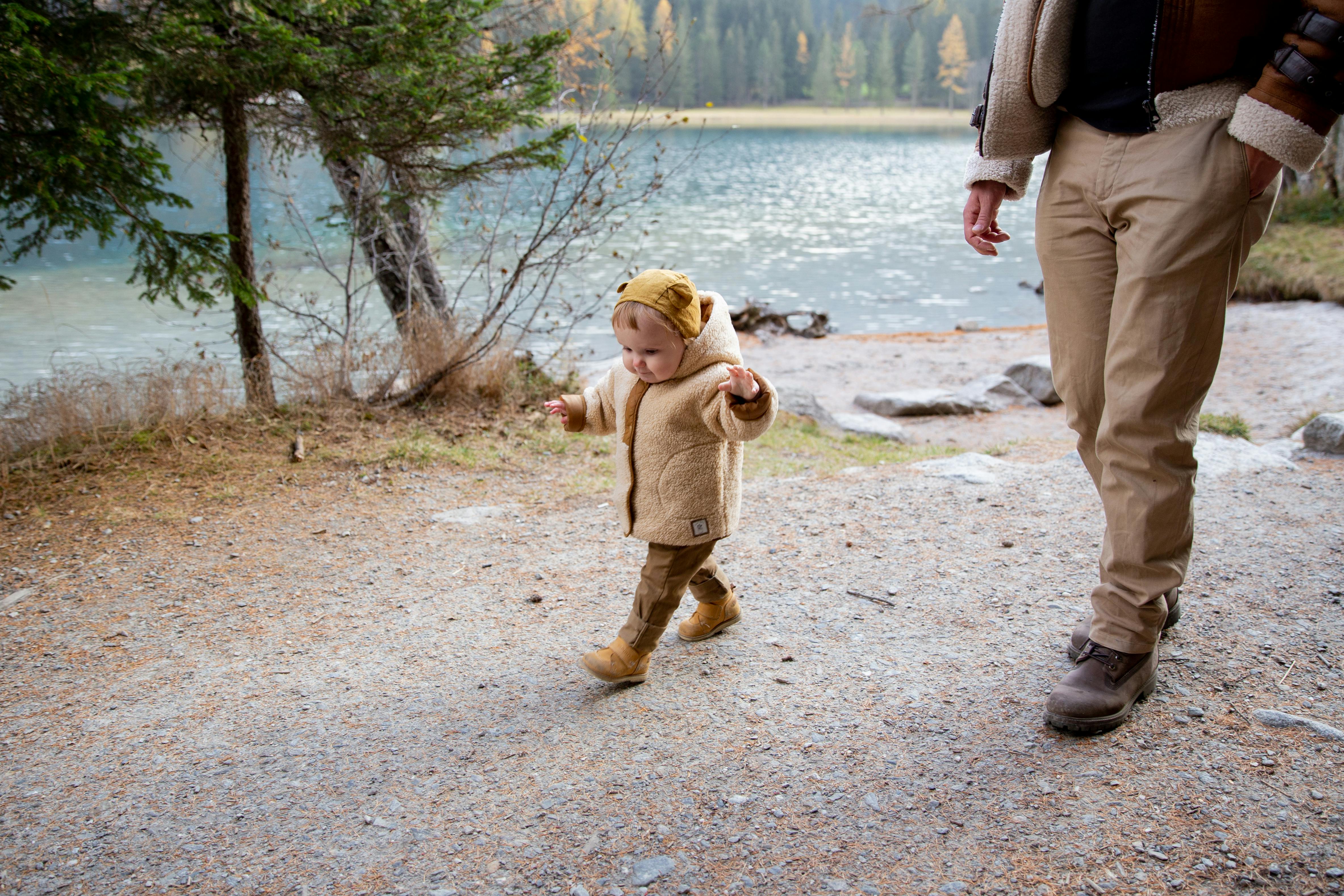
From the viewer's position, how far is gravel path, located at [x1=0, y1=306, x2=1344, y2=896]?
2.04 m

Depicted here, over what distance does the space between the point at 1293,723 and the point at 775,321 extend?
10.6 meters

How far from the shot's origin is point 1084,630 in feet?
9.30

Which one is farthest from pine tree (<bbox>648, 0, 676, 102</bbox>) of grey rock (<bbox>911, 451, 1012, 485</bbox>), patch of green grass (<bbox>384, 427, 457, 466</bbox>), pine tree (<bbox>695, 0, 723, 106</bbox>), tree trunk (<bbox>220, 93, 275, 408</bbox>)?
pine tree (<bbox>695, 0, 723, 106</bbox>)

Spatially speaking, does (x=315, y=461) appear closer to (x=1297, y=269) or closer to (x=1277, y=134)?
(x=1277, y=134)

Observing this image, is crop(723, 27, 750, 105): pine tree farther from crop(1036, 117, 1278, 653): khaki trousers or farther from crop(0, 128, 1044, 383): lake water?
crop(1036, 117, 1278, 653): khaki trousers

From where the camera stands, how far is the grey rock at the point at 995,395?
825 centimetres

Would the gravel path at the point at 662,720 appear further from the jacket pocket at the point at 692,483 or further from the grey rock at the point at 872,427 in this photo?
the grey rock at the point at 872,427

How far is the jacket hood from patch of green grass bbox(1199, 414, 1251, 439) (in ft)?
13.5

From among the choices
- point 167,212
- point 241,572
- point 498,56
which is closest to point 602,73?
point 498,56

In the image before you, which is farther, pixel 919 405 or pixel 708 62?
pixel 708 62

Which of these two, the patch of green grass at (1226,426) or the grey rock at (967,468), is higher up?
the patch of green grass at (1226,426)

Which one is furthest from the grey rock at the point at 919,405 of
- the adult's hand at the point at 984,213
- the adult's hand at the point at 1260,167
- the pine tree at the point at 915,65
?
the pine tree at the point at 915,65

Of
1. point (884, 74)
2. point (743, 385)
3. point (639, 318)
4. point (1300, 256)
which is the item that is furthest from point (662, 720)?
point (884, 74)

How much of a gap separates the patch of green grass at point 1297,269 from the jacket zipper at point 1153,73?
8308 millimetres
